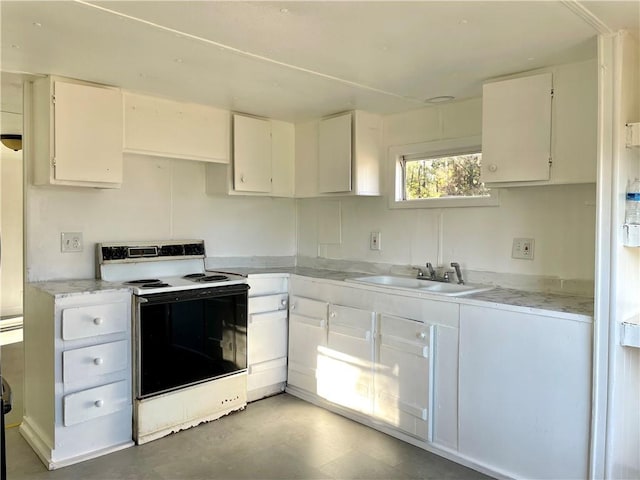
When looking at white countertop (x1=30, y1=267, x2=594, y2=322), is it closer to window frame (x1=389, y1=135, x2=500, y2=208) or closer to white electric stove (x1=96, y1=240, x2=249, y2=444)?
white electric stove (x1=96, y1=240, x2=249, y2=444)

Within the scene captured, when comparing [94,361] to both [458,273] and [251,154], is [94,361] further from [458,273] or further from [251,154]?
[458,273]

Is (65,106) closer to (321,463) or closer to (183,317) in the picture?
(183,317)

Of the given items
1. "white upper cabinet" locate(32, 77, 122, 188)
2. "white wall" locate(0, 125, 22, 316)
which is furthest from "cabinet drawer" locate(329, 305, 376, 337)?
"white wall" locate(0, 125, 22, 316)

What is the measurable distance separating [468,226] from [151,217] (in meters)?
2.20

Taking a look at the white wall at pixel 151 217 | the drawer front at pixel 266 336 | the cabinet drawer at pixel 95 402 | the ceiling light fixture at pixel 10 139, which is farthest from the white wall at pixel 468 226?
the ceiling light fixture at pixel 10 139

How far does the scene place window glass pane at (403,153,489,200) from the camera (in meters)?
3.11

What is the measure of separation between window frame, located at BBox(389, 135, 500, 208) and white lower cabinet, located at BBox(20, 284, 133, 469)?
1.96 metres

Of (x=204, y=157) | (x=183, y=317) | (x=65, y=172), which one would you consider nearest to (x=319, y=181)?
(x=204, y=157)

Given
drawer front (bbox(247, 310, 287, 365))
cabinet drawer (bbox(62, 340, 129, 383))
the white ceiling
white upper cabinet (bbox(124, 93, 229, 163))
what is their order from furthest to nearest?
drawer front (bbox(247, 310, 287, 365))
white upper cabinet (bbox(124, 93, 229, 163))
cabinet drawer (bbox(62, 340, 129, 383))
the white ceiling

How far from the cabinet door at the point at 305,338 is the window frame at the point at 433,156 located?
97 cm

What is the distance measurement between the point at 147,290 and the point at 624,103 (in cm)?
254

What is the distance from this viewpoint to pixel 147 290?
2.74 m

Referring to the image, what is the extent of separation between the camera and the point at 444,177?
3.27 metres

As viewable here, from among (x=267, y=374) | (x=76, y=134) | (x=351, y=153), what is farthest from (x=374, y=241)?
(x=76, y=134)
